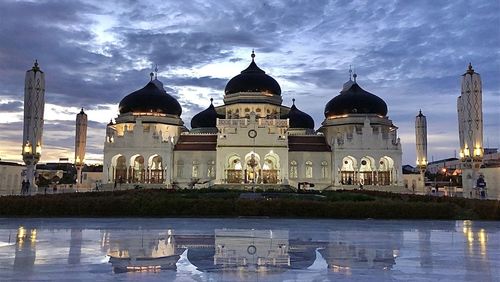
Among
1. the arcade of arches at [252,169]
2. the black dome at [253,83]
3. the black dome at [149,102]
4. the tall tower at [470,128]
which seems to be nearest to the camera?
the tall tower at [470,128]

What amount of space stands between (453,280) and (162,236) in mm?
7284

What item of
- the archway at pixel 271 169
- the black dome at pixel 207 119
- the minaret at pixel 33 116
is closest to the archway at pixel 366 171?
the archway at pixel 271 169

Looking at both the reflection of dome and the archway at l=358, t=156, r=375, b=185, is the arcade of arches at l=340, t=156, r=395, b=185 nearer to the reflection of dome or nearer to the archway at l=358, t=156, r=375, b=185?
the archway at l=358, t=156, r=375, b=185

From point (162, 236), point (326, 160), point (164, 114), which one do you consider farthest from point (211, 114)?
point (162, 236)

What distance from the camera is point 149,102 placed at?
59.1m

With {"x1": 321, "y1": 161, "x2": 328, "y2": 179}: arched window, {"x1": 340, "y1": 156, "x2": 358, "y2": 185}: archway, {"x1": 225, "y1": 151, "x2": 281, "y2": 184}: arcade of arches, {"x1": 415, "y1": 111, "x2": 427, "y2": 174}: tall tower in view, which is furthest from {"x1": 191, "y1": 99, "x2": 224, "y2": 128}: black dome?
{"x1": 415, "y1": 111, "x2": 427, "y2": 174}: tall tower

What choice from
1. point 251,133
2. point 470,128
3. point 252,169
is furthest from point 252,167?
point 470,128

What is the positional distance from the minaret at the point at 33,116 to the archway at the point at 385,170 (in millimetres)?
35739

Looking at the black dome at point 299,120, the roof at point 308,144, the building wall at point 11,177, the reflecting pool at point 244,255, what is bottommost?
the reflecting pool at point 244,255

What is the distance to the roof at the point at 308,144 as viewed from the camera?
53.3 meters

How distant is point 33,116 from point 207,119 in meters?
26.2

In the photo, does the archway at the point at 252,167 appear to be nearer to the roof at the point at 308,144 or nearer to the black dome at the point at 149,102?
the roof at the point at 308,144

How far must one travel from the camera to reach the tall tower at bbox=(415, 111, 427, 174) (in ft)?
196

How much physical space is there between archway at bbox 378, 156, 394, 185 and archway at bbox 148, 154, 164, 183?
25301 millimetres
